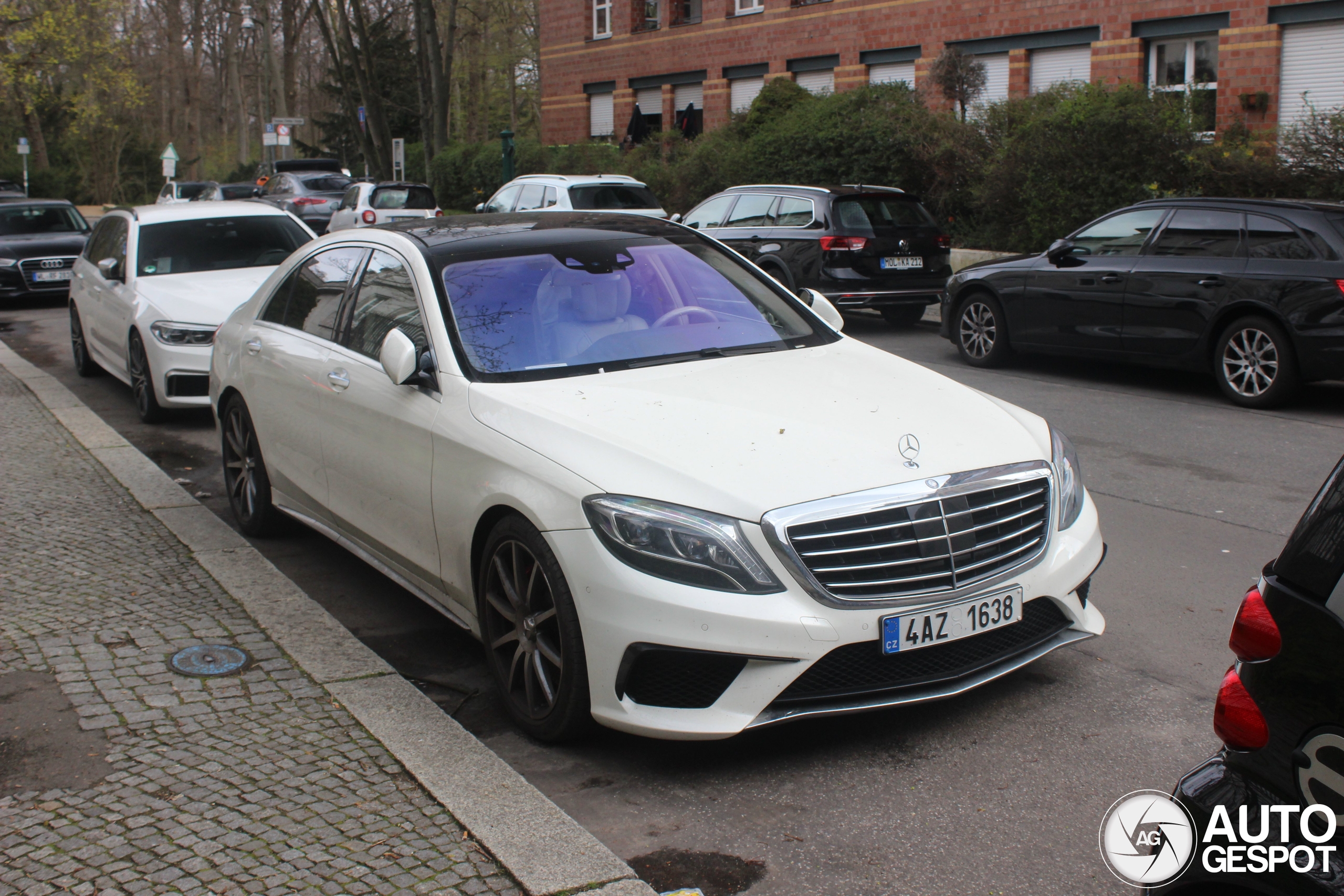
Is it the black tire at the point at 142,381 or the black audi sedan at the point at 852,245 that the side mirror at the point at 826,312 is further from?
the black audi sedan at the point at 852,245

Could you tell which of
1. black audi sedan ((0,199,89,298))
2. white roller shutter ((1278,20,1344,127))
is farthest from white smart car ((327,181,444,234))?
white roller shutter ((1278,20,1344,127))

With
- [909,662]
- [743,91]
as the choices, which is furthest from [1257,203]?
[743,91]

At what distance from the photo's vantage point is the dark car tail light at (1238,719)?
2.03 meters

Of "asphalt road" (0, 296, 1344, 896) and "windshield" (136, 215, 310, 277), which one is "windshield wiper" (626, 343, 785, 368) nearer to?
"asphalt road" (0, 296, 1344, 896)

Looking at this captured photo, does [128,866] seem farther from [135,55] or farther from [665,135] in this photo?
[135,55]

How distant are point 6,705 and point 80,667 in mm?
359

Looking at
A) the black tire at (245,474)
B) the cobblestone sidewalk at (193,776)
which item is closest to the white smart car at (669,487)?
the cobblestone sidewalk at (193,776)

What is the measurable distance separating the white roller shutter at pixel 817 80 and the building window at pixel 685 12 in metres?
5.47

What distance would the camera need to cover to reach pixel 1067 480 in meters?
4.17

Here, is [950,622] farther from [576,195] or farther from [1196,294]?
[576,195]

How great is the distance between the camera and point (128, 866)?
10.2 ft

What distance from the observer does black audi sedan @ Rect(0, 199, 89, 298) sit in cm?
1875

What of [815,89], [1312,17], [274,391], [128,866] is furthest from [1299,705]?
Result: [815,89]

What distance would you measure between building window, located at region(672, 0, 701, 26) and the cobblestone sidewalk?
1254 inches
